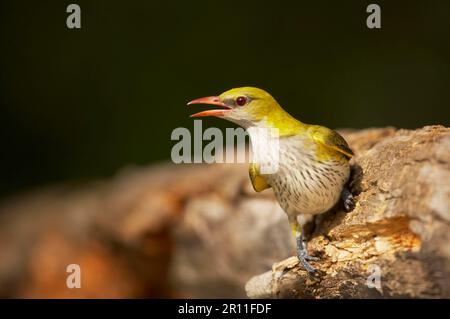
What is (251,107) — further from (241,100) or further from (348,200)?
(348,200)

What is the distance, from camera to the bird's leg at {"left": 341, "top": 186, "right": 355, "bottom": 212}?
2.24 metres

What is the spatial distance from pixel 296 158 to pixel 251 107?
0.28 meters

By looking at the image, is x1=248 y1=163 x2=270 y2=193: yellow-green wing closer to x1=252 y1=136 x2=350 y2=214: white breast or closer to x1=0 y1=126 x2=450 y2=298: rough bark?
x1=252 y1=136 x2=350 y2=214: white breast

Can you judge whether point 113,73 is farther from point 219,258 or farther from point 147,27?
point 219,258

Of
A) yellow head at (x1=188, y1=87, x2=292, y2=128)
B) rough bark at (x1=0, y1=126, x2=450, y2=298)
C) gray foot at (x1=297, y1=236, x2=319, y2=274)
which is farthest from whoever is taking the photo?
yellow head at (x1=188, y1=87, x2=292, y2=128)

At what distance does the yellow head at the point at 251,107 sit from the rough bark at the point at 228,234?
45 cm

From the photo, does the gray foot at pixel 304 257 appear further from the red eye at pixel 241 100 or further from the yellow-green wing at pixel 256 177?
the red eye at pixel 241 100

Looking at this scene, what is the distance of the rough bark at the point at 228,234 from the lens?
6.02 ft

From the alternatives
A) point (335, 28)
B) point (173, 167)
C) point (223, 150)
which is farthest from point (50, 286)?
point (335, 28)

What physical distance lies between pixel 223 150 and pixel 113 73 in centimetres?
204

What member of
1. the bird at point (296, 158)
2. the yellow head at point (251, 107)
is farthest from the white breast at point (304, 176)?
the yellow head at point (251, 107)

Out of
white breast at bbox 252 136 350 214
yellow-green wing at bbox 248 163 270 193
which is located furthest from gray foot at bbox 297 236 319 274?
yellow-green wing at bbox 248 163 270 193
